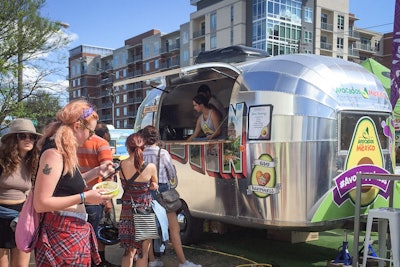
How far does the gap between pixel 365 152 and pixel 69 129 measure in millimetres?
3905

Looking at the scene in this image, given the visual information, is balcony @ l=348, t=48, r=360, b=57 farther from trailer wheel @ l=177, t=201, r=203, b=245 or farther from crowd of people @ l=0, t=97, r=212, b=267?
trailer wheel @ l=177, t=201, r=203, b=245

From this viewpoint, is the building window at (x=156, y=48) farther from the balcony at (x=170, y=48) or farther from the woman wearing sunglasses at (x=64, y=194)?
the woman wearing sunglasses at (x=64, y=194)

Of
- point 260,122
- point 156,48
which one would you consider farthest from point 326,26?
point 260,122

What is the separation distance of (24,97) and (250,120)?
26.5 feet

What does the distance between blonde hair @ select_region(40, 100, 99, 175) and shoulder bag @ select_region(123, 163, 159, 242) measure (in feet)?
5.23

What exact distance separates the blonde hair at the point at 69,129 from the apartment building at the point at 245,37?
31.2 m

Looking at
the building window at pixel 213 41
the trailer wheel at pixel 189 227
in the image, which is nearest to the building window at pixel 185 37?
the building window at pixel 213 41

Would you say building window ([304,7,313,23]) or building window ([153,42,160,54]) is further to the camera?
building window ([153,42,160,54])

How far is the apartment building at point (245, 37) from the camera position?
4656 cm

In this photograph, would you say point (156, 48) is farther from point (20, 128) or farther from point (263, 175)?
point (20, 128)

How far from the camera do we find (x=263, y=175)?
4910 mm

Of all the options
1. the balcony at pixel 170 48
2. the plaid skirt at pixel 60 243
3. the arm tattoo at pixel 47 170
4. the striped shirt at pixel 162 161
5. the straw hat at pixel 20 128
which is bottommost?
the plaid skirt at pixel 60 243

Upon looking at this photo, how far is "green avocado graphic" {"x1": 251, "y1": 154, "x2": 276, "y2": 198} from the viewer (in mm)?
4820

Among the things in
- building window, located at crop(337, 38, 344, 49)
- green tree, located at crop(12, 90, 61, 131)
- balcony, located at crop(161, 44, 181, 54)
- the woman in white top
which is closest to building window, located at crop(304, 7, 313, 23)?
building window, located at crop(337, 38, 344, 49)
